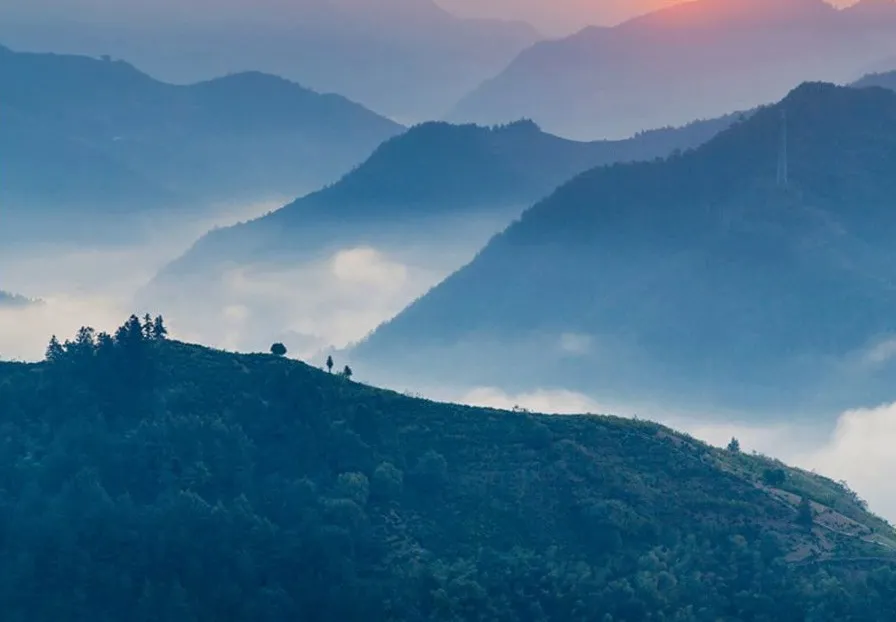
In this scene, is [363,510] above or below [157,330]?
below

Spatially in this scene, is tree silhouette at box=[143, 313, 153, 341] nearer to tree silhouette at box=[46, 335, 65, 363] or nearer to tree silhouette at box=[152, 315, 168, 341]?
tree silhouette at box=[152, 315, 168, 341]

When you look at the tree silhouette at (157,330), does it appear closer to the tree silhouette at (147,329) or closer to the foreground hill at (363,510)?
the tree silhouette at (147,329)

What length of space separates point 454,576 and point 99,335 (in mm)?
35758

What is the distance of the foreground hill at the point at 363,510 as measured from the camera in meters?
117

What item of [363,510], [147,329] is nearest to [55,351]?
[147,329]

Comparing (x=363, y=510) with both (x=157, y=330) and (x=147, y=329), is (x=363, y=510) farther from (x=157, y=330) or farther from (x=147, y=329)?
(x=157, y=330)

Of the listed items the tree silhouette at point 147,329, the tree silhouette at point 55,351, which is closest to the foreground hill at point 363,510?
the tree silhouette at point 55,351

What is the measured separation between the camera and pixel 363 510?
125312 mm

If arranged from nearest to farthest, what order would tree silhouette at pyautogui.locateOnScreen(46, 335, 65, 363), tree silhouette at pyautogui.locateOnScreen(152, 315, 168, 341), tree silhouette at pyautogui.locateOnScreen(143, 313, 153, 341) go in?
1. tree silhouette at pyautogui.locateOnScreen(46, 335, 65, 363)
2. tree silhouette at pyautogui.locateOnScreen(143, 313, 153, 341)
3. tree silhouette at pyautogui.locateOnScreen(152, 315, 168, 341)

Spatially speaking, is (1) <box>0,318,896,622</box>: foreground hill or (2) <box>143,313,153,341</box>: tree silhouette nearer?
(1) <box>0,318,896,622</box>: foreground hill

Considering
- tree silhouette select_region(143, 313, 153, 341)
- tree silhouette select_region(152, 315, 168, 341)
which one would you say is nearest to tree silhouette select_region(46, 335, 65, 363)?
tree silhouette select_region(143, 313, 153, 341)

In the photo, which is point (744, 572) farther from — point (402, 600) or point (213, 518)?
point (213, 518)

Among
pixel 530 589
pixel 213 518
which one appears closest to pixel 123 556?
pixel 213 518

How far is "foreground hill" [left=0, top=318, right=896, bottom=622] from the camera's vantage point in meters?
117
